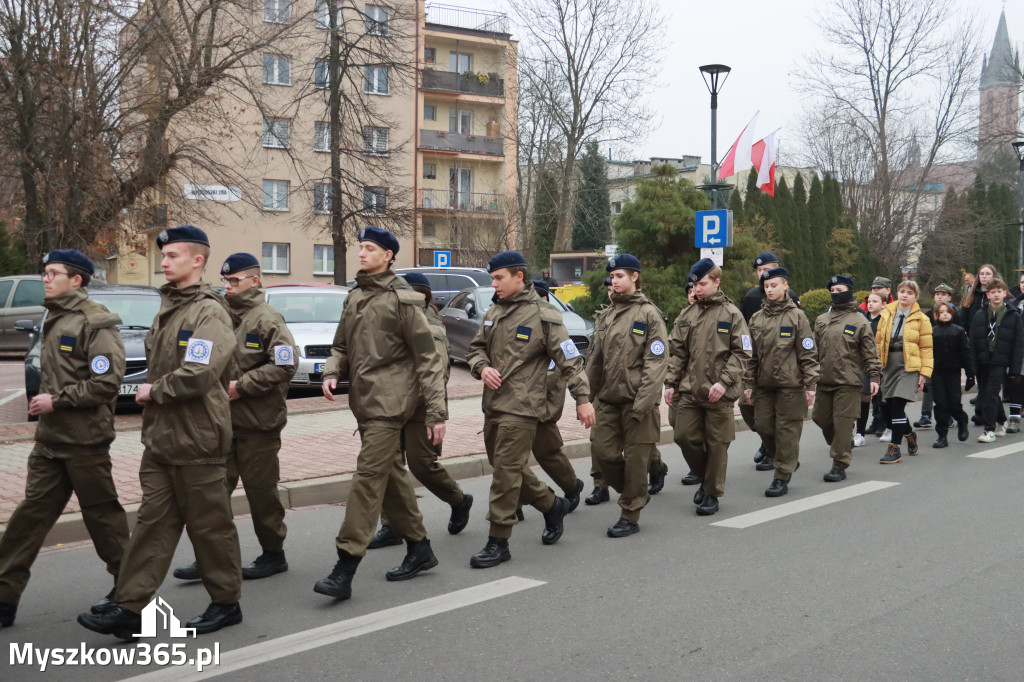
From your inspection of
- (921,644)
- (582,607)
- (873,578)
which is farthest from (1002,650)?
(582,607)

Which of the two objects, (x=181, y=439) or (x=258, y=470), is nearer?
(x=181, y=439)

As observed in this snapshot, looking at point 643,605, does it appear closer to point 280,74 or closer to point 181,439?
point 181,439

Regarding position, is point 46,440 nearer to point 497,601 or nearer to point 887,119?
point 497,601

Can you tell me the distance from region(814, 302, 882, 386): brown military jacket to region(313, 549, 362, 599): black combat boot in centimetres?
537

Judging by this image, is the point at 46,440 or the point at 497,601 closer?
the point at 46,440

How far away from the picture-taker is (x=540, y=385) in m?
6.12

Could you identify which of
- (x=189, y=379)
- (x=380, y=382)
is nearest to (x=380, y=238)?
(x=380, y=382)

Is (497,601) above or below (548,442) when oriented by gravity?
below

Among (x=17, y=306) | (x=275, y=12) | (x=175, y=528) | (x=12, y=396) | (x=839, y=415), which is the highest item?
(x=275, y=12)

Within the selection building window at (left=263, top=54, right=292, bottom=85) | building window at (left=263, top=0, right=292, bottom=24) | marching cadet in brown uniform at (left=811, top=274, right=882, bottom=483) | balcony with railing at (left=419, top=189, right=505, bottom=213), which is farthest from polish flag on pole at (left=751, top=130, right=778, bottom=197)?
balcony with railing at (left=419, top=189, right=505, bottom=213)

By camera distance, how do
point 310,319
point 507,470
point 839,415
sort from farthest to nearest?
point 310,319 < point 839,415 < point 507,470

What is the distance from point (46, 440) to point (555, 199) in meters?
41.2

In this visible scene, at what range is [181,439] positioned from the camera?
15.0 ft

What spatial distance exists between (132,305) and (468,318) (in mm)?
6533
